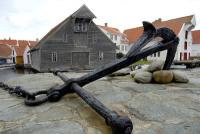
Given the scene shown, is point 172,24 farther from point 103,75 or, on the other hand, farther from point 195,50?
point 103,75

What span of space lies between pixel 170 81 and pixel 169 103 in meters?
1.61

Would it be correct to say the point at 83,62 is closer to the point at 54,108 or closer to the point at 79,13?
the point at 79,13

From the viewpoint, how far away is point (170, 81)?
3.79m

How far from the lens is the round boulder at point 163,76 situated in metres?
3.65

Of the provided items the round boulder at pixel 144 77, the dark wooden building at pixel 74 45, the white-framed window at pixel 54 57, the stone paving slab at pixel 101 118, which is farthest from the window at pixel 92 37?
the stone paving slab at pixel 101 118

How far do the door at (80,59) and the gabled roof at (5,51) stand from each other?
29.9 metres

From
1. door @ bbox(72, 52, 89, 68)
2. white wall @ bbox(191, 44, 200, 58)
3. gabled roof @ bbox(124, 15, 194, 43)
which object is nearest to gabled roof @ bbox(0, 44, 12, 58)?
gabled roof @ bbox(124, 15, 194, 43)

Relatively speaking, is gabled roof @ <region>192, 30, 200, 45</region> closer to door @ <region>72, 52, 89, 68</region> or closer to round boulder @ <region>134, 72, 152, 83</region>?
door @ <region>72, 52, 89, 68</region>

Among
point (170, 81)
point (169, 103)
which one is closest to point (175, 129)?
point (169, 103)

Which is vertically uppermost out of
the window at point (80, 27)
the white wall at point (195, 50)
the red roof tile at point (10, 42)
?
the red roof tile at point (10, 42)

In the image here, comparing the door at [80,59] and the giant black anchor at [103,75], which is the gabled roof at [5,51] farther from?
the giant black anchor at [103,75]

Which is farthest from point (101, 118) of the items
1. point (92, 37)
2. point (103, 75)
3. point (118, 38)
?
point (118, 38)

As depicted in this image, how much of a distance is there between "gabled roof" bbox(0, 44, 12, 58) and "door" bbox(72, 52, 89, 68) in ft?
98.0

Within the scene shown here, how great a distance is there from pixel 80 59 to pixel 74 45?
5.44ft
